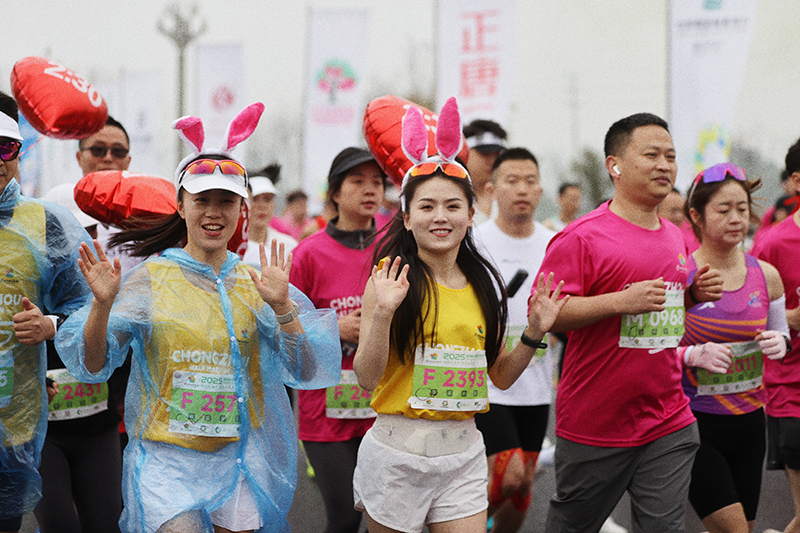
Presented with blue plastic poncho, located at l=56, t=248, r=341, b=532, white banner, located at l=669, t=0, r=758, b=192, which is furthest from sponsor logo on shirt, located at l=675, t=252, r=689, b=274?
white banner, located at l=669, t=0, r=758, b=192

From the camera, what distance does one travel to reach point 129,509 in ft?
10.4

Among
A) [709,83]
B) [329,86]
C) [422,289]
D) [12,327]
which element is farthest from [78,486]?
[329,86]

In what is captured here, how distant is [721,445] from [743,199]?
49.8 inches

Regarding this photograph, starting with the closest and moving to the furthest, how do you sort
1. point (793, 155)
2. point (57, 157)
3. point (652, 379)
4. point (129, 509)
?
point (129, 509), point (652, 379), point (793, 155), point (57, 157)

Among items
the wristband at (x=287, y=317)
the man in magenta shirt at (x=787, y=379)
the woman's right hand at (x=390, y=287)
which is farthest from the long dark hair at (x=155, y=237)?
the man in magenta shirt at (x=787, y=379)

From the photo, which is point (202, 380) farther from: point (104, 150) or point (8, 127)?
point (104, 150)

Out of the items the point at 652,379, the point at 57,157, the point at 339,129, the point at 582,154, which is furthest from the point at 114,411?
the point at 582,154

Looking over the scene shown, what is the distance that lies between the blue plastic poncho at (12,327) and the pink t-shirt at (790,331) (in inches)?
146

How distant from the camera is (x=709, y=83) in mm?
10992

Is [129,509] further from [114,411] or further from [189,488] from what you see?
[114,411]

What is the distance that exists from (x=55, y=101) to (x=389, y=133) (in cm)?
162

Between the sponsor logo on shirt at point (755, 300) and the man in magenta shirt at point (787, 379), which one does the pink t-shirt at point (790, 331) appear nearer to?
the man in magenta shirt at point (787, 379)

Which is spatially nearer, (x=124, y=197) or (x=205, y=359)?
(x=205, y=359)

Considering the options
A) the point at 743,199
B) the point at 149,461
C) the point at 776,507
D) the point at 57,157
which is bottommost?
the point at 776,507
